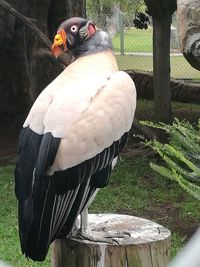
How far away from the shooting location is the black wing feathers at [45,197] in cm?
251

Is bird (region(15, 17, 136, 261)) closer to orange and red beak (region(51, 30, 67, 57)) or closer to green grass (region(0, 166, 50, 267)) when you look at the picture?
orange and red beak (region(51, 30, 67, 57))

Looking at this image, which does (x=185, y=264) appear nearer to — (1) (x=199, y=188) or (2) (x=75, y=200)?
(2) (x=75, y=200)

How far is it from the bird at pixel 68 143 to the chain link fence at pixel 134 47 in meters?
14.0

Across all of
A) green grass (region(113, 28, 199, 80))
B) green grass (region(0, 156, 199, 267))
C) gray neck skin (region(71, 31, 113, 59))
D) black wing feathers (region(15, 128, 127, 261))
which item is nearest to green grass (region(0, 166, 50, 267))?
green grass (region(0, 156, 199, 267))

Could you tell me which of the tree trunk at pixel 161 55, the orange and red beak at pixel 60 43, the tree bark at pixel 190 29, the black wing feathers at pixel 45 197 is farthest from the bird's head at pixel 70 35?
the tree trunk at pixel 161 55

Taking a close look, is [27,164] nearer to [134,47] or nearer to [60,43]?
[60,43]

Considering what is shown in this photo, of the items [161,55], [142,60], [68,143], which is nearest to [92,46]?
[68,143]

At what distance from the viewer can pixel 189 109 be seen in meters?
11.3

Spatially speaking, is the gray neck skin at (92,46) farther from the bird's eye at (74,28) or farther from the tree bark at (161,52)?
the tree bark at (161,52)

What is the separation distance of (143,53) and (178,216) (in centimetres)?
1631

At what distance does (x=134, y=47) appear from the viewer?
872 inches

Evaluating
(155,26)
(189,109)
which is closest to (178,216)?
(155,26)

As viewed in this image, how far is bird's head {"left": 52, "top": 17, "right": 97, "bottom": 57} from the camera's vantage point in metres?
2.80

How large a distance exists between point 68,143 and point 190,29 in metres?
1.92
